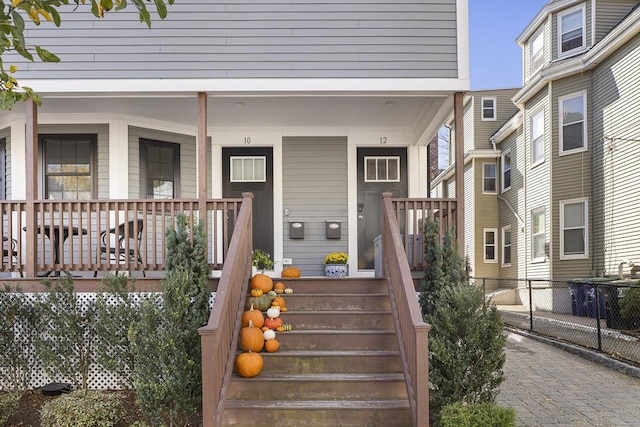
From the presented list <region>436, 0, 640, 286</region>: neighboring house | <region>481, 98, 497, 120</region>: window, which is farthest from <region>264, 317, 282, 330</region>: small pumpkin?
<region>481, 98, 497, 120</region>: window

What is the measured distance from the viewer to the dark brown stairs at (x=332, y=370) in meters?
4.43

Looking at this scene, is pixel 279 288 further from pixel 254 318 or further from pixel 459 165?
pixel 459 165

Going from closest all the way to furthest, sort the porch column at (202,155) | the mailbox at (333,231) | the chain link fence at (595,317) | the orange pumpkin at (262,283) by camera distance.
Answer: the orange pumpkin at (262,283) < the porch column at (202,155) < the chain link fence at (595,317) < the mailbox at (333,231)

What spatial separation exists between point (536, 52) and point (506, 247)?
6.84 m

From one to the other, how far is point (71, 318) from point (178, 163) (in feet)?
11.6

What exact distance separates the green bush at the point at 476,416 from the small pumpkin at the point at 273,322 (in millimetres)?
1977

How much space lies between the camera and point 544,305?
1346 centimetres

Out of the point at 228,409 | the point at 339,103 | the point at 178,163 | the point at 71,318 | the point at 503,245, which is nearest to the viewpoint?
the point at 228,409

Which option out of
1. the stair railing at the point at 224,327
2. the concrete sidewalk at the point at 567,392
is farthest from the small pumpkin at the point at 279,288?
the concrete sidewalk at the point at 567,392

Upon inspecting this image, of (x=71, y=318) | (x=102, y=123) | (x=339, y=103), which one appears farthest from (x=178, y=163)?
(x=71, y=318)

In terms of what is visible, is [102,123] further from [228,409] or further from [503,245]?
[503,245]

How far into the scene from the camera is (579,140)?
42.1ft

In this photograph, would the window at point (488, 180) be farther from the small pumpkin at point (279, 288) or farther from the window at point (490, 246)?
the small pumpkin at point (279, 288)

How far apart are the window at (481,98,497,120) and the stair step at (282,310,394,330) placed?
1574 cm
